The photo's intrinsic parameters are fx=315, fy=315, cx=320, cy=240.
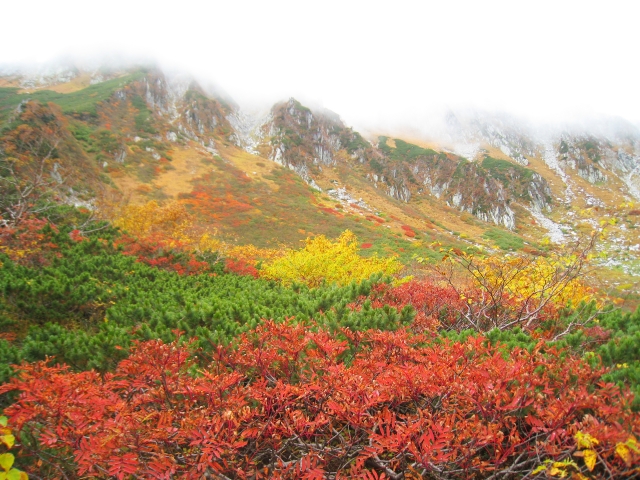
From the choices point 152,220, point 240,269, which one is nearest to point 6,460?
point 240,269

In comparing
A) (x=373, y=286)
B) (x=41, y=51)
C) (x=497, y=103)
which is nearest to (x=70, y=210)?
(x=373, y=286)

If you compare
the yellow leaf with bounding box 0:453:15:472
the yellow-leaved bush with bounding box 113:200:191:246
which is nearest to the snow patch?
the yellow-leaved bush with bounding box 113:200:191:246

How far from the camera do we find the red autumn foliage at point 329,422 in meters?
2.12

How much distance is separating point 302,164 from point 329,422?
64362 millimetres

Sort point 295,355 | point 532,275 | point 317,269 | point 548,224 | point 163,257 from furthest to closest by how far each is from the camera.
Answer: point 548,224 < point 317,269 < point 163,257 < point 532,275 < point 295,355

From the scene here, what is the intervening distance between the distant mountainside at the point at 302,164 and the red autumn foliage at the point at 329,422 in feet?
13.4

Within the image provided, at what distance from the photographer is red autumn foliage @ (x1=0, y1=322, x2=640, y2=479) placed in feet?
6.95

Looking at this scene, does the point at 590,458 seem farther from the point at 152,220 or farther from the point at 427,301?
the point at 152,220

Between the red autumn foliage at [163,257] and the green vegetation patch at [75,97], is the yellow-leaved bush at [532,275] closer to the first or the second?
the red autumn foliage at [163,257]

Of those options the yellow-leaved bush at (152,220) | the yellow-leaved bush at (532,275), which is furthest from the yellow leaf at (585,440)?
the yellow-leaved bush at (152,220)

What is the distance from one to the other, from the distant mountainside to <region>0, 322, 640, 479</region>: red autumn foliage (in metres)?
4.09

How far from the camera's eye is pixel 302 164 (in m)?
64.4

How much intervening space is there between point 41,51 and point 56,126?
2749 inches

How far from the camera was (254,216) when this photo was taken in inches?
1367
